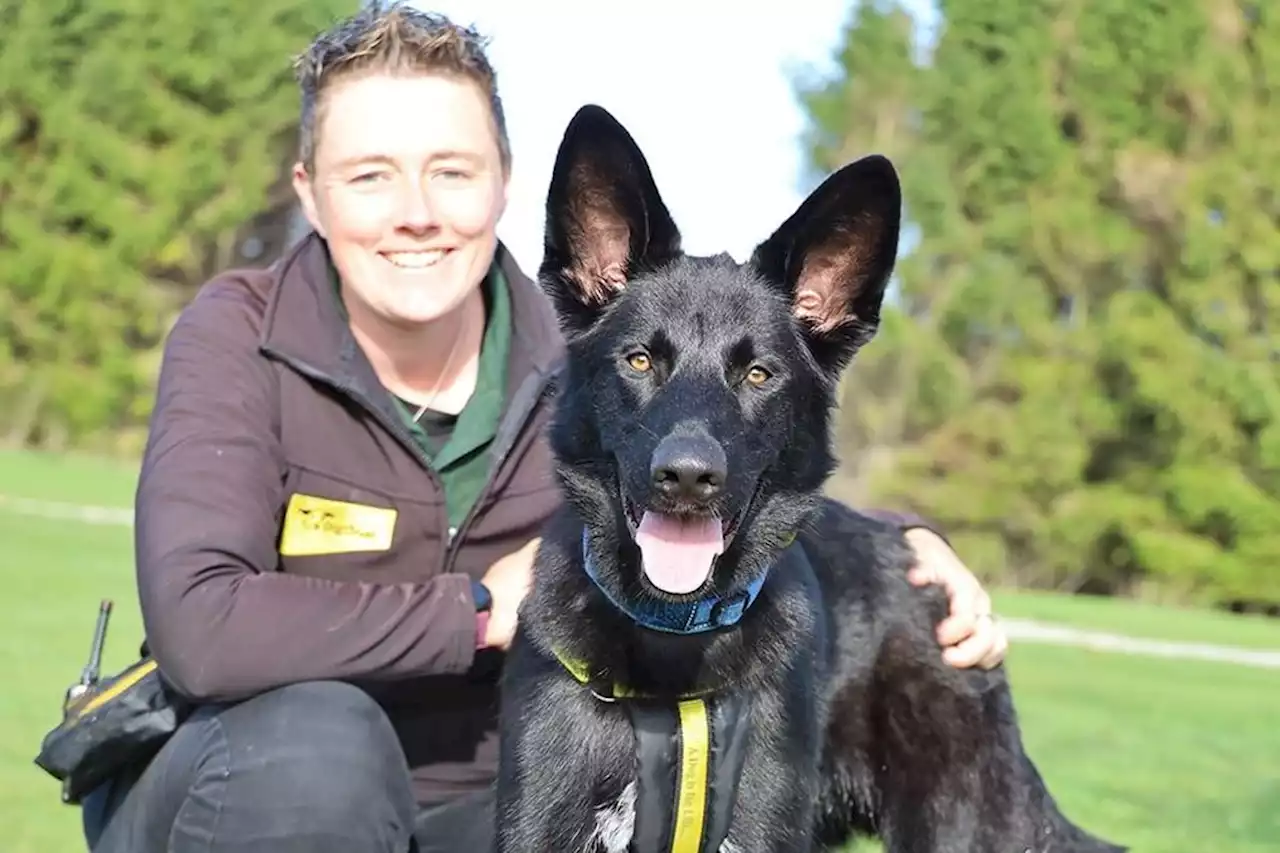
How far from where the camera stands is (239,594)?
9.31ft

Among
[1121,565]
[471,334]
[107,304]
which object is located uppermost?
[471,334]

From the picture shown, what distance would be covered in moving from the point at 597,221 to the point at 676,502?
2.33ft

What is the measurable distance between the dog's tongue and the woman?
19.2 inches

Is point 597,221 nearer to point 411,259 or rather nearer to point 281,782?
point 411,259

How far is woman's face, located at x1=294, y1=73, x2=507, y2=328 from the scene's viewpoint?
10.7 feet

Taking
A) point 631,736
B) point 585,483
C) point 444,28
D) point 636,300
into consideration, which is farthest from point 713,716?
point 444,28

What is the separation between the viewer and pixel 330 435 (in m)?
3.22

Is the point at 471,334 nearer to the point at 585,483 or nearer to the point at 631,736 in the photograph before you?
the point at 585,483

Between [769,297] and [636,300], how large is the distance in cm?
28

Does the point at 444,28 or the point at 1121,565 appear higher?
the point at 444,28

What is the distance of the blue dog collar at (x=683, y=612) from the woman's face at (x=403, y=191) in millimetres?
791

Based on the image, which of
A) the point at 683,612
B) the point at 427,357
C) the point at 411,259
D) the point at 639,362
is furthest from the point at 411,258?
the point at 683,612

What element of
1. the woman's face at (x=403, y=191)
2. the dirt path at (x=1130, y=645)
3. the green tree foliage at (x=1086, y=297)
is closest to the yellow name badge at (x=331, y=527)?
the woman's face at (x=403, y=191)

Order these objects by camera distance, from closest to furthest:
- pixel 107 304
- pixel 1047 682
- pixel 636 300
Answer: pixel 636 300, pixel 1047 682, pixel 107 304
